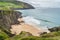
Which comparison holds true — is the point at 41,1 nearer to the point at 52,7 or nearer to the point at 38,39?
the point at 52,7

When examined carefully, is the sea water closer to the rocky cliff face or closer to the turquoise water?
the turquoise water

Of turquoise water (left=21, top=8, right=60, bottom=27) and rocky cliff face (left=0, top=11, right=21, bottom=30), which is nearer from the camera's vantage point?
rocky cliff face (left=0, top=11, right=21, bottom=30)

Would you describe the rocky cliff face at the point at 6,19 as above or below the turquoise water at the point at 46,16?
above

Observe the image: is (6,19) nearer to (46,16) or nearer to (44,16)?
(44,16)

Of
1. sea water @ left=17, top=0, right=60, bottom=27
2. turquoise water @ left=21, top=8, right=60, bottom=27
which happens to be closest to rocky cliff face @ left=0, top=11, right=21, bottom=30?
sea water @ left=17, top=0, right=60, bottom=27

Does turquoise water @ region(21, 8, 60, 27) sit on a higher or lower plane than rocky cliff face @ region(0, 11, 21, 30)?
lower

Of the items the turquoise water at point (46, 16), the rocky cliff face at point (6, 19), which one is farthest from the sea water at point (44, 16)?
the rocky cliff face at point (6, 19)

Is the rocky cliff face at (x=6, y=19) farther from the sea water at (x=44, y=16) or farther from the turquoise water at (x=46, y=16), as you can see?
the turquoise water at (x=46, y=16)

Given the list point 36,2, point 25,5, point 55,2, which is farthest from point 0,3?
point 55,2

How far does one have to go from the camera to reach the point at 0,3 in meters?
98.7

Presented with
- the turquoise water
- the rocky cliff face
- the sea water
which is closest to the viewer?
the rocky cliff face

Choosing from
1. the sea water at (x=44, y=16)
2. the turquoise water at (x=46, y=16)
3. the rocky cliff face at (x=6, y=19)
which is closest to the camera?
the rocky cliff face at (x=6, y=19)

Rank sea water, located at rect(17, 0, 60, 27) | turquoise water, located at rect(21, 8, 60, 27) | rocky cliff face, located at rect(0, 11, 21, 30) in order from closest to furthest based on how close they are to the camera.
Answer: rocky cliff face, located at rect(0, 11, 21, 30) → turquoise water, located at rect(21, 8, 60, 27) → sea water, located at rect(17, 0, 60, 27)

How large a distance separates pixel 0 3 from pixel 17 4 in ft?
44.4
